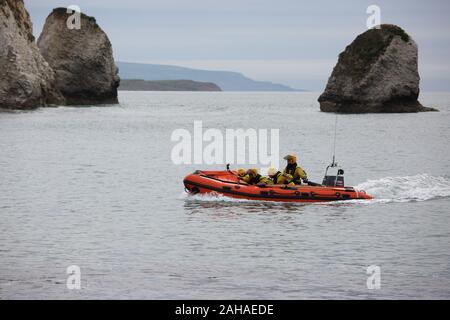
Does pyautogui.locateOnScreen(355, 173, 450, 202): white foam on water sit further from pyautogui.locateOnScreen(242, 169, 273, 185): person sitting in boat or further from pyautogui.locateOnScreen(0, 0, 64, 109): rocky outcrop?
pyautogui.locateOnScreen(0, 0, 64, 109): rocky outcrop

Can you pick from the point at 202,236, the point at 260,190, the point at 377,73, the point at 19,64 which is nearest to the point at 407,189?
the point at 260,190

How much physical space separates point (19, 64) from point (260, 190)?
61.9 m

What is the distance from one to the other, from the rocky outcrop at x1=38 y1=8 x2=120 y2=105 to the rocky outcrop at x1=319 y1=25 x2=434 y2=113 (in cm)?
3048

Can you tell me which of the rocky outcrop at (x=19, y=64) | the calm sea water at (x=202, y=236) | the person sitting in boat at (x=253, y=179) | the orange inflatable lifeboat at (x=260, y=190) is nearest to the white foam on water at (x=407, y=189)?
the calm sea water at (x=202, y=236)

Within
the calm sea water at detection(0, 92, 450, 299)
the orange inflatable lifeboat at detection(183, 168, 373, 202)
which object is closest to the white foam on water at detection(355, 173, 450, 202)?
the calm sea water at detection(0, 92, 450, 299)

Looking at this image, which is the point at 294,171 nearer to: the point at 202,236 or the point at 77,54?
the point at 202,236

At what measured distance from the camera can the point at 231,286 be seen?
61.2 ft

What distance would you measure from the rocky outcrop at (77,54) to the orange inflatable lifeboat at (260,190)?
83.7 meters

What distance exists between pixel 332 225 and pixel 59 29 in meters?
93.0

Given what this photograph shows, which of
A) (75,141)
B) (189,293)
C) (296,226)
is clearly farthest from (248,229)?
(75,141)

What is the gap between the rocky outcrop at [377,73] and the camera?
319 feet

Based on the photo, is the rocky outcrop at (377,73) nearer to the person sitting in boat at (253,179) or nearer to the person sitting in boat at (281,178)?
the person sitting in boat at (281,178)

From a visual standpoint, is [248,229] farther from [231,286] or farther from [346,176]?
[346,176]
